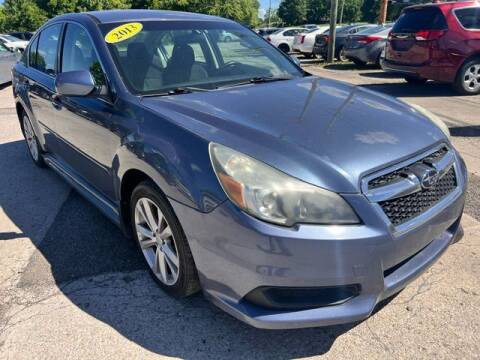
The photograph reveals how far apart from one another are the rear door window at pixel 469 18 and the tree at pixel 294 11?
273 feet

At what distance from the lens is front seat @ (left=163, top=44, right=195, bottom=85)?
9.87 feet

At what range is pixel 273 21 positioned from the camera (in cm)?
9981

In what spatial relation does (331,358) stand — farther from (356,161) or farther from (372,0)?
(372,0)

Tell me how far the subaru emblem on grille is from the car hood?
128 mm

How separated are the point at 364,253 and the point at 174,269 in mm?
1102

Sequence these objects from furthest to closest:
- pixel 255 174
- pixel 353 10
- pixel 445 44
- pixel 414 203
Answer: pixel 353 10 → pixel 445 44 → pixel 414 203 → pixel 255 174

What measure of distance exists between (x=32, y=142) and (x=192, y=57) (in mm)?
2802

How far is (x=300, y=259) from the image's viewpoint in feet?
6.20

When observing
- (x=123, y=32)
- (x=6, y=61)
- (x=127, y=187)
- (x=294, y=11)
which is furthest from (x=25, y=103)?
(x=294, y=11)

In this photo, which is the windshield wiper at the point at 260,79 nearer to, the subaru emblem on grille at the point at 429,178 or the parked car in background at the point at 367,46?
the subaru emblem on grille at the point at 429,178

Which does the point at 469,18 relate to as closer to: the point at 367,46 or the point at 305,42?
the point at 367,46

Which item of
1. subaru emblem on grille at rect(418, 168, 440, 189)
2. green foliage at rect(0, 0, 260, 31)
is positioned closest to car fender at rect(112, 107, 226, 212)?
subaru emblem on grille at rect(418, 168, 440, 189)

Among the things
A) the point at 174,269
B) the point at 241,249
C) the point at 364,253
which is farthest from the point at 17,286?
the point at 364,253

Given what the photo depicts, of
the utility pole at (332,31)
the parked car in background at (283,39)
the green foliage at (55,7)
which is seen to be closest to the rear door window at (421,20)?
the utility pole at (332,31)
